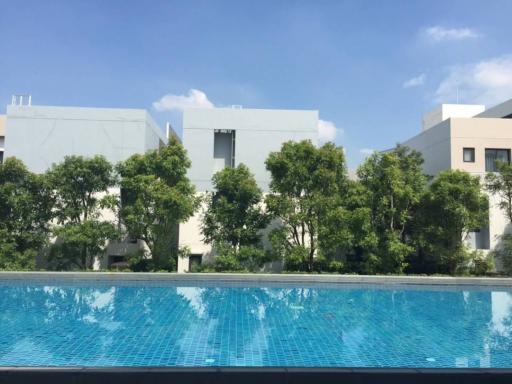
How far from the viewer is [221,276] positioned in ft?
51.7

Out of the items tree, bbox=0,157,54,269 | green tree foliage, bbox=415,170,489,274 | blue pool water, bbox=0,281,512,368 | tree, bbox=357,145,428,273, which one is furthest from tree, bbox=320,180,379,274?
tree, bbox=0,157,54,269

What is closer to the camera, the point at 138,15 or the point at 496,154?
the point at 138,15

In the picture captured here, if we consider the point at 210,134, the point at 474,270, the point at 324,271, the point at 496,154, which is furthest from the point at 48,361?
the point at 496,154

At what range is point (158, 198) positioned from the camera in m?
17.0

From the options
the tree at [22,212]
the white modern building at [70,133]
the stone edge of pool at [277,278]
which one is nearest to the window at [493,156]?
the stone edge of pool at [277,278]

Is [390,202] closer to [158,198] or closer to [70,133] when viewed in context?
[158,198]

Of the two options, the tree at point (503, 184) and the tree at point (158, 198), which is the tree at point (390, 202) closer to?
the tree at point (503, 184)

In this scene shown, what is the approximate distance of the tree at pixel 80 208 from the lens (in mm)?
17422

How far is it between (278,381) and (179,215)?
45.4 feet

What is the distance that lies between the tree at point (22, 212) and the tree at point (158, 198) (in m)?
3.34

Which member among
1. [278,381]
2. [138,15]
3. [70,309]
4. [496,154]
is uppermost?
[138,15]

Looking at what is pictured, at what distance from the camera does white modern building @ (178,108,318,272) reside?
25.1 metres

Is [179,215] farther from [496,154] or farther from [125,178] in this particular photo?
[496,154]

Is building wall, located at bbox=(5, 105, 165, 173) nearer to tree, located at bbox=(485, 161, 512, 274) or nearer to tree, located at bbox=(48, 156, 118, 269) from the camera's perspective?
tree, located at bbox=(48, 156, 118, 269)
